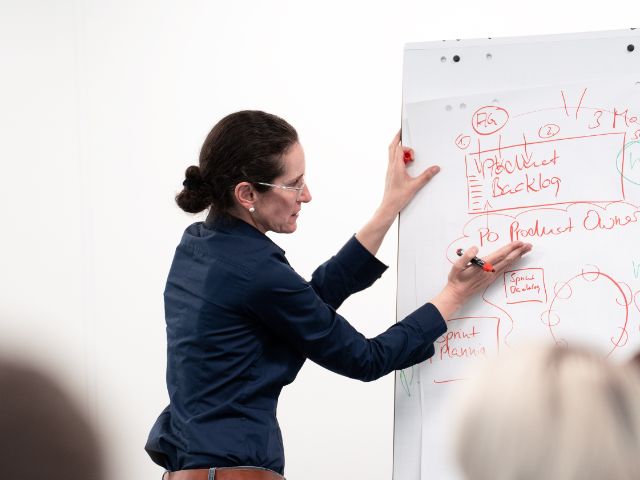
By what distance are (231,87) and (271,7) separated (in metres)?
0.32

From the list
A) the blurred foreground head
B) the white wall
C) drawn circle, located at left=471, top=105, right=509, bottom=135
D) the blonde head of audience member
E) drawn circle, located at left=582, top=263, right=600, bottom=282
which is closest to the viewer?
the blurred foreground head

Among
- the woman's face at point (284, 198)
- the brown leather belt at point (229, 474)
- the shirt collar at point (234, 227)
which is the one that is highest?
the woman's face at point (284, 198)

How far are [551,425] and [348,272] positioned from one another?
3.82 ft

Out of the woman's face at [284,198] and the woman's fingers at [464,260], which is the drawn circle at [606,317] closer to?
the woman's fingers at [464,260]

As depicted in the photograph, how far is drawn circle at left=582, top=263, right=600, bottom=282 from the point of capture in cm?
176

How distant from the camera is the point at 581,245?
178 centimetres

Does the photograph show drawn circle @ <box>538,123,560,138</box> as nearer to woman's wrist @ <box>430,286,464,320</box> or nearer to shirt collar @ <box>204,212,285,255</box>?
woman's wrist @ <box>430,286,464,320</box>

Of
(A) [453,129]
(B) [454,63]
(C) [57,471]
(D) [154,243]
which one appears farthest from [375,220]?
(D) [154,243]

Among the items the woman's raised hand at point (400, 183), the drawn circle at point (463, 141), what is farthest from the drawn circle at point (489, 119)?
the woman's raised hand at point (400, 183)

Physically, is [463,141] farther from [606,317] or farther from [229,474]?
[229,474]

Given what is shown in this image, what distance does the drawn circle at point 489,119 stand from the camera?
1876mm

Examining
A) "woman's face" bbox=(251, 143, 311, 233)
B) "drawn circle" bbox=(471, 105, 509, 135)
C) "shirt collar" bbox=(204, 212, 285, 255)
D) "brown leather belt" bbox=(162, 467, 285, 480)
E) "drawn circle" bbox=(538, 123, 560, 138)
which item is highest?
"drawn circle" bbox=(471, 105, 509, 135)

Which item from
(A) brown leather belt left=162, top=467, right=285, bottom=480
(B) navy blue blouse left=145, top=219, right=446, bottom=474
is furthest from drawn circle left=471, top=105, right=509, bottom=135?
(A) brown leather belt left=162, top=467, right=285, bottom=480

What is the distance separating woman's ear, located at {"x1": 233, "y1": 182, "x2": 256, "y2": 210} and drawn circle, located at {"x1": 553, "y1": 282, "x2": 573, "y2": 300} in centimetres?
66
